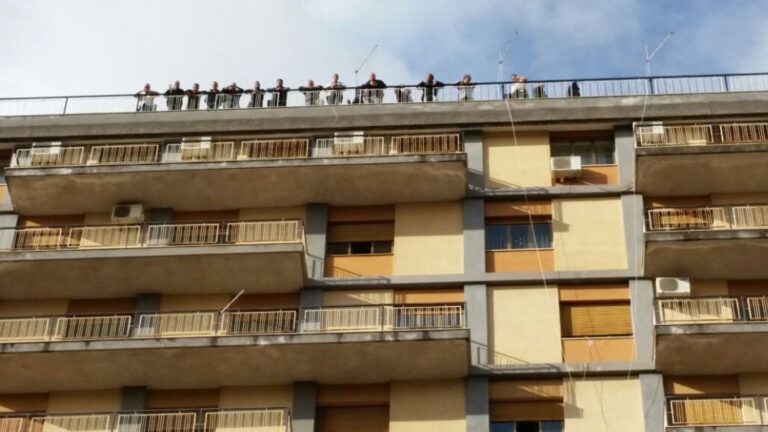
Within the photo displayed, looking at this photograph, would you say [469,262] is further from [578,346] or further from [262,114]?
[262,114]

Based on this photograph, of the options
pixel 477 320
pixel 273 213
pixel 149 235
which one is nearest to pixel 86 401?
pixel 149 235

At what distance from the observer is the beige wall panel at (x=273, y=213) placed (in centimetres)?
2648

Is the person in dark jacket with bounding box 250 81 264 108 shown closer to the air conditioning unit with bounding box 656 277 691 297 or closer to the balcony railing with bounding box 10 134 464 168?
the balcony railing with bounding box 10 134 464 168

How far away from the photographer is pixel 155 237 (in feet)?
86.2

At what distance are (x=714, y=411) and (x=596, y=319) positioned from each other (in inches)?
113

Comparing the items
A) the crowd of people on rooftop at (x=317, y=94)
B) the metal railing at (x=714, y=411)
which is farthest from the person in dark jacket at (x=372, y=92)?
the metal railing at (x=714, y=411)

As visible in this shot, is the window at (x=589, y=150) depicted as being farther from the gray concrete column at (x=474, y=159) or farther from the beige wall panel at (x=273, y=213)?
the beige wall panel at (x=273, y=213)

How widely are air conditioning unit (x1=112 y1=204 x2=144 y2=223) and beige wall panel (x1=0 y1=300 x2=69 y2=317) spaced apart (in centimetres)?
202

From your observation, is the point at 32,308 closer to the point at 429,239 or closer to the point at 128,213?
the point at 128,213

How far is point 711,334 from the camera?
2289 cm

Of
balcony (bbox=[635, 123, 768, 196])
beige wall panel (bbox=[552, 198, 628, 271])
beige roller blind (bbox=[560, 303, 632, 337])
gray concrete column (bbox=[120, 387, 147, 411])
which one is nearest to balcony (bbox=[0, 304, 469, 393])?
gray concrete column (bbox=[120, 387, 147, 411])

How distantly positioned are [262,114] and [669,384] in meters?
10.4

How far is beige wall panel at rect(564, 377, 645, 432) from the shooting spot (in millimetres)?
23188

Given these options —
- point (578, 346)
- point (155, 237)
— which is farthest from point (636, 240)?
point (155, 237)
